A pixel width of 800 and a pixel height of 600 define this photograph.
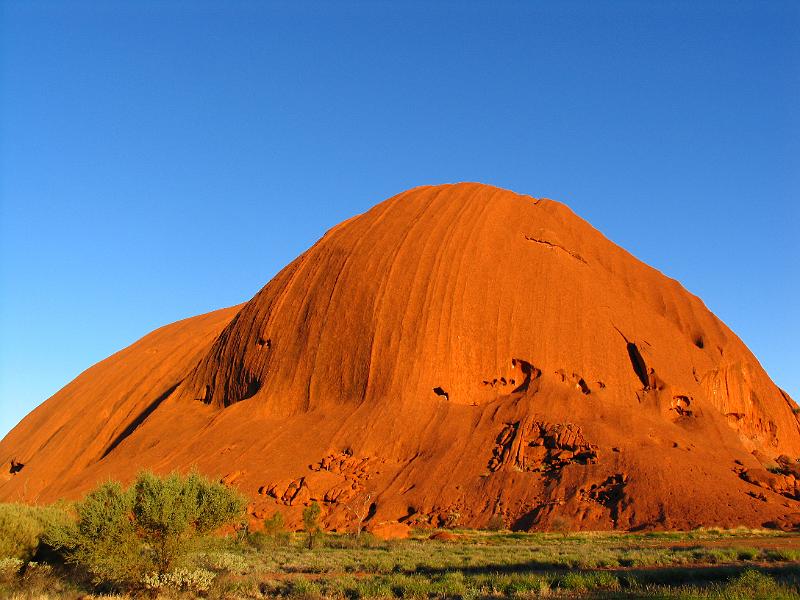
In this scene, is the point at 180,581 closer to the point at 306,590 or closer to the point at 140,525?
the point at 140,525

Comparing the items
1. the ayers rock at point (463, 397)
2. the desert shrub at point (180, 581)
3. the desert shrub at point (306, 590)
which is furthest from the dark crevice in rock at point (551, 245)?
the desert shrub at point (180, 581)

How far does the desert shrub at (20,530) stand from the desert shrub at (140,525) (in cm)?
62

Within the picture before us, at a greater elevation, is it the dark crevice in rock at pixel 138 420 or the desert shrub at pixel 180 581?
the dark crevice in rock at pixel 138 420

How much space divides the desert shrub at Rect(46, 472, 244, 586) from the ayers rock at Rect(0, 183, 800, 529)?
21.5 m

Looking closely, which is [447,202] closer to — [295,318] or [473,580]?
[295,318]

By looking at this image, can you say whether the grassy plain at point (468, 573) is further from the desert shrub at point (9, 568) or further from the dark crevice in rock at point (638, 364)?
the dark crevice in rock at point (638, 364)

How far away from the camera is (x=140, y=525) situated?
15.1 metres

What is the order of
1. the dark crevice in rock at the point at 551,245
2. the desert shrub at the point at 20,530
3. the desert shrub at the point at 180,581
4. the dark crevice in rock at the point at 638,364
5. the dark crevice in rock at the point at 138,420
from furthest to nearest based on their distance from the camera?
1. the dark crevice in rock at the point at 138,420
2. the dark crevice in rock at the point at 551,245
3. the dark crevice in rock at the point at 638,364
4. the desert shrub at the point at 20,530
5. the desert shrub at the point at 180,581

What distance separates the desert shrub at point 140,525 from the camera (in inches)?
569

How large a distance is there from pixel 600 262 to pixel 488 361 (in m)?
16.6

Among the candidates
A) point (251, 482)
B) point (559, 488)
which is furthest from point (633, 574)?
point (251, 482)

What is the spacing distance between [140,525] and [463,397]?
31.7 metres

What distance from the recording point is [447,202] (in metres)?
54.9

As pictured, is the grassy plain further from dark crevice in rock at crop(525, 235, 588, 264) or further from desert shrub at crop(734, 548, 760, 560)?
dark crevice in rock at crop(525, 235, 588, 264)
